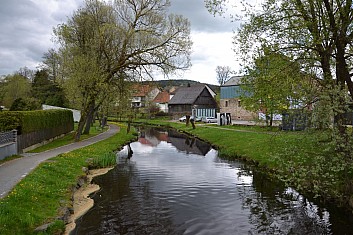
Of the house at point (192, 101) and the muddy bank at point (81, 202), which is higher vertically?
the house at point (192, 101)

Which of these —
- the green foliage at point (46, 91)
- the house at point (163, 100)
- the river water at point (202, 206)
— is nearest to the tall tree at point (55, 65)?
the green foliage at point (46, 91)

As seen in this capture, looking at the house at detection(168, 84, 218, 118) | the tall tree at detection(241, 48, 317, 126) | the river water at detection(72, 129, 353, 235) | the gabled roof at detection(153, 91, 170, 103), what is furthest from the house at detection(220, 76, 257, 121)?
the tall tree at detection(241, 48, 317, 126)

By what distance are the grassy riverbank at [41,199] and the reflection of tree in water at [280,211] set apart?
5684 millimetres

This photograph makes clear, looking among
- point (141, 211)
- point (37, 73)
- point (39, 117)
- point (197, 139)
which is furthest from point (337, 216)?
point (37, 73)

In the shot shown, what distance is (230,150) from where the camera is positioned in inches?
958

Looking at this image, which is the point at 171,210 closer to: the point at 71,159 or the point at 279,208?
the point at 279,208

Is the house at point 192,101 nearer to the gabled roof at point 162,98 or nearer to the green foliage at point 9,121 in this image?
the gabled roof at point 162,98

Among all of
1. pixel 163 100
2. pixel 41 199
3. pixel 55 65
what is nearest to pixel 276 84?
pixel 41 199

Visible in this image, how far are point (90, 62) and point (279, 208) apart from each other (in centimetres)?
1790

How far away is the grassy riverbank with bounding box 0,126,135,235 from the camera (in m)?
8.40

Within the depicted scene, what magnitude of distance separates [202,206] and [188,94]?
200 feet

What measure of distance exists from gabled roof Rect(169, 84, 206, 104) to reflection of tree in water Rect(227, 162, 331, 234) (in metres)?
54.7

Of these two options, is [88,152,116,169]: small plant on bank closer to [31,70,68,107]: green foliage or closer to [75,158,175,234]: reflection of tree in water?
[75,158,175,234]: reflection of tree in water

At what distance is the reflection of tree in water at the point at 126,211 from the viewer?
32.1 ft
